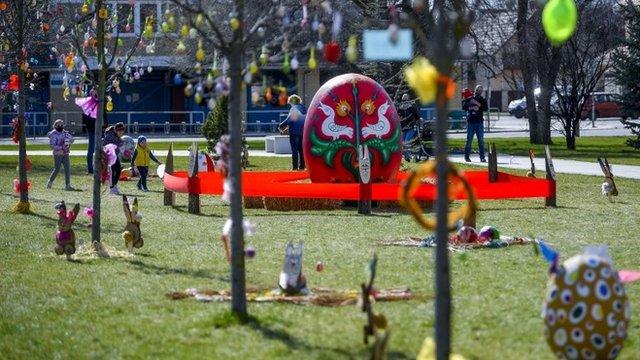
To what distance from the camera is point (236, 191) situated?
8.62m

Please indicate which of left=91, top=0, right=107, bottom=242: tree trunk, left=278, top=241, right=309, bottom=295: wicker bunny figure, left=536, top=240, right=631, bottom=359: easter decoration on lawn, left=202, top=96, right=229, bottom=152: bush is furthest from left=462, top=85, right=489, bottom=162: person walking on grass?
left=536, top=240, right=631, bottom=359: easter decoration on lawn

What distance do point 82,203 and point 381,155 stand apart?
4890 millimetres

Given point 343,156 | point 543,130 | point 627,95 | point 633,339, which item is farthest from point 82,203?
point 543,130

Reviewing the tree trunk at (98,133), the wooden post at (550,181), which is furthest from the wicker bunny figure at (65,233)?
the wooden post at (550,181)

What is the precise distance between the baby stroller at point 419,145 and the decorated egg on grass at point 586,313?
19.9 metres

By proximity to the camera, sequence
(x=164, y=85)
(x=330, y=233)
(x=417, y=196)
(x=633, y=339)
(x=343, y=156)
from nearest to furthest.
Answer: (x=633, y=339) → (x=330, y=233) → (x=417, y=196) → (x=343, y=156) → (x=164, y=85)

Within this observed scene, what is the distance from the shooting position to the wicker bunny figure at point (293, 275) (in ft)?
31.0

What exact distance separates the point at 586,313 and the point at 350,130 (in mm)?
12003

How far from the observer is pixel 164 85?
5428 centimetres

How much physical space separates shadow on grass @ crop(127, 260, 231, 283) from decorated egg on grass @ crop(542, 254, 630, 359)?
4.43 m

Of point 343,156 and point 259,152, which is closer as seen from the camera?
point 343,156

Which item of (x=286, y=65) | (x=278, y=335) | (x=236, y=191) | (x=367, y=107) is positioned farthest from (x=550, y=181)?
(x=278, y=335)

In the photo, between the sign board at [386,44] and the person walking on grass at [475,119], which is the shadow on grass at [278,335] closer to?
the sign board at [386,44]

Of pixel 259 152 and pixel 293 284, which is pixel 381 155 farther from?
pixel 259 152
